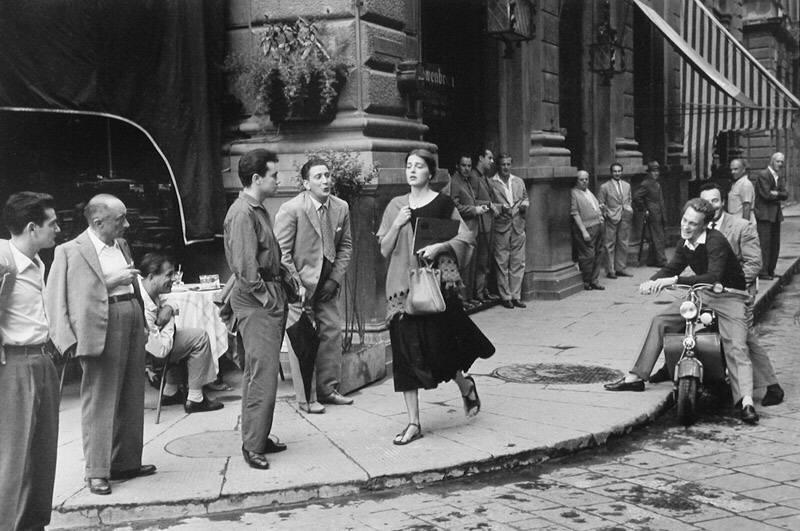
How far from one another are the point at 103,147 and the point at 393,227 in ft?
11.6

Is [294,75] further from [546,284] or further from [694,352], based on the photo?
[546,284]

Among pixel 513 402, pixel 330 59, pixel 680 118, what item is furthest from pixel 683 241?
pixel 680 118

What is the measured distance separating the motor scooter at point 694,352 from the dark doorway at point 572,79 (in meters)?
9.05

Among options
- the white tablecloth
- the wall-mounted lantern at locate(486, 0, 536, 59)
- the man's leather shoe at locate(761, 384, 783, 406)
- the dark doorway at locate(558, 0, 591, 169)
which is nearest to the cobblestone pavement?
the man's leather shoe at locate(761, 384, 783, 406)

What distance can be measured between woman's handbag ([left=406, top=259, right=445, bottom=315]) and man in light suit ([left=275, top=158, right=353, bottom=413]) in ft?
4.04

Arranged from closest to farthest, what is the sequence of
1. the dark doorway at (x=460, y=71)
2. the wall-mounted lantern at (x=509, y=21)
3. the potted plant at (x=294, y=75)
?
1. the potted plant at (x=294, y=75)
2. the wall-mounted lantern at (x=509, y=21)
3. the dark doorway at (x=460, y=71)

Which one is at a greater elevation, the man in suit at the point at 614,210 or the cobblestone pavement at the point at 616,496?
the man in suit at the point at 614,210

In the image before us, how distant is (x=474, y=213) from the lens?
1203 centimetres

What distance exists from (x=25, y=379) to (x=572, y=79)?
13.2 metres

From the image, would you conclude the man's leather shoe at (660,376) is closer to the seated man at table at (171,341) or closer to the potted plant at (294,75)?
the seated man at table at (171,341)

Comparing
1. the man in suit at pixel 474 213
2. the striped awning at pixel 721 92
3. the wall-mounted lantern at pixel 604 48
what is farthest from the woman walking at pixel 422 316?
the striped awning at pixel 721 92

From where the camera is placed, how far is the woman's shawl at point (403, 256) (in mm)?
6758

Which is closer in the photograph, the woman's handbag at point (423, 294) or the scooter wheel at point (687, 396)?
the woman's handbag at point (423, 294)

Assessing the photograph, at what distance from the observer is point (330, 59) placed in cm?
928
